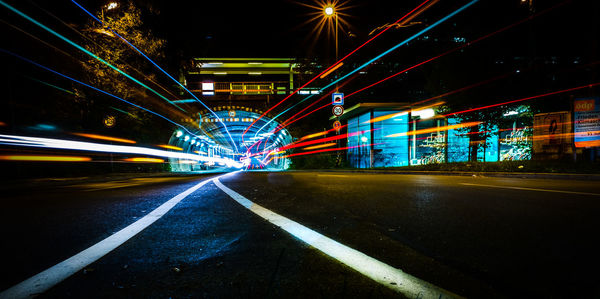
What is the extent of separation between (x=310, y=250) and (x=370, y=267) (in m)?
0.57

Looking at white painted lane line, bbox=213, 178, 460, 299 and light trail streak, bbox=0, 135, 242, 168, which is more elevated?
light trail streak, bbox=0, 135, 242, 168

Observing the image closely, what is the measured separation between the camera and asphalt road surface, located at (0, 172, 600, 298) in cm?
164

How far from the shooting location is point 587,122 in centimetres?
1154

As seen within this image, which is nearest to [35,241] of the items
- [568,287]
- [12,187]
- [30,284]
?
[30,284]

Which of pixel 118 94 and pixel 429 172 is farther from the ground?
pixel 118 94

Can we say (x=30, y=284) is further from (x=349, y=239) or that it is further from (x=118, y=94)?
(x=118, y=94)

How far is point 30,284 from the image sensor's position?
165 cm

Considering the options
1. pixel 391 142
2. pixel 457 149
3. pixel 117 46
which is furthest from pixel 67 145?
pixel 457 149

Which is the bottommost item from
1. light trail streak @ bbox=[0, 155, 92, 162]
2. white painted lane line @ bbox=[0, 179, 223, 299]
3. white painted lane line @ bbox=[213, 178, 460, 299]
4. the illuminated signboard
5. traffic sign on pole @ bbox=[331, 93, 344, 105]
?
white painted lane line @ bbox=[0, 179, 223, 299]

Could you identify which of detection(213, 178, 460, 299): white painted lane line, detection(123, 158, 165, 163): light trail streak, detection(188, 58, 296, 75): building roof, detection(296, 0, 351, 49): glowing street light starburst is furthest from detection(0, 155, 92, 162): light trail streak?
detection(188, 58, 296, 75): building roof

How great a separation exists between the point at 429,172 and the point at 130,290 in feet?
44.7

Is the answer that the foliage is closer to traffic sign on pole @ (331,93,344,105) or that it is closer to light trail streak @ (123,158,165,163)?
light trail streak @ (123,158,165,163)

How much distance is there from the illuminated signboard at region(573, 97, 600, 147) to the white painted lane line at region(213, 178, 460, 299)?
1560 cm

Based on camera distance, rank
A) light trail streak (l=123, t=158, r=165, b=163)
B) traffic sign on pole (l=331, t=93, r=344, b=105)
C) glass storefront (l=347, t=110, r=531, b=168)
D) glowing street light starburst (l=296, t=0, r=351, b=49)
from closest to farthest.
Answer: traffic sign on pole (l=331, t=93, r=344, b=105) → glowing street light starburst (l=296, t=0, r=351, b=49) → light trail streak (l=123, t=158, r=165, b=163) → glass storefront (l=347, t=110, r=531, b=168)
